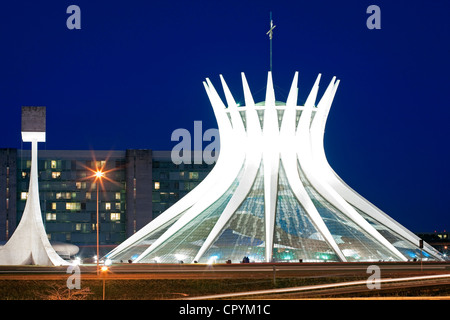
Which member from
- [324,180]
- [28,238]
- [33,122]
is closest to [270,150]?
[324,180]

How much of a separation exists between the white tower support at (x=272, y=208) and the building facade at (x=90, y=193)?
129 feet

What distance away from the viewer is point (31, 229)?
47469 mm

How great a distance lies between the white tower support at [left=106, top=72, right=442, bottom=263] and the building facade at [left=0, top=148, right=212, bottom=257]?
39.4m

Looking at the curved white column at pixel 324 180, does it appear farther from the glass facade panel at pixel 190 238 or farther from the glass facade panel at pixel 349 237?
the glass facade panel at pixel 190 238

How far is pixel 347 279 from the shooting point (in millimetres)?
35500

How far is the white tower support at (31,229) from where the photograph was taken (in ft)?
152

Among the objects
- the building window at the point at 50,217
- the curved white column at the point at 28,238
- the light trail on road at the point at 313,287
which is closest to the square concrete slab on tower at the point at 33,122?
the curved white column at the point at 28,238

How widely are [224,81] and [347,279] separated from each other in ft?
72.8

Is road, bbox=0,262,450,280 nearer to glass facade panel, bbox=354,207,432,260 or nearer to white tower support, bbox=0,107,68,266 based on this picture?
white tower support, bbox=0,107,68,266

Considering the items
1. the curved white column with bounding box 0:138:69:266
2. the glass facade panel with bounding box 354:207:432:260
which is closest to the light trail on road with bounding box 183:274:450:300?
→ the glass facade panel with bounding box 354:207:432:260

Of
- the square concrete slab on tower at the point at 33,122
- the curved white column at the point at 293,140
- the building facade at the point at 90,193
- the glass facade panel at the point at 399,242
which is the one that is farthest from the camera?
the building facade at the point at 90,193

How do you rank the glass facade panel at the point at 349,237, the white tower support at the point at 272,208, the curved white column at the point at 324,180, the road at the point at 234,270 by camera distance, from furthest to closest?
the curved white column at the point at 324,180 < the white tower support at the point at 272,208 < the glass facade panel at the point at 349,237 < the road at the point at 234,270

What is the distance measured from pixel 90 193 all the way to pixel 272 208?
162 feet
